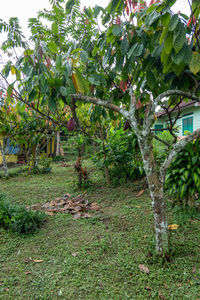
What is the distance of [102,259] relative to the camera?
6.31ft

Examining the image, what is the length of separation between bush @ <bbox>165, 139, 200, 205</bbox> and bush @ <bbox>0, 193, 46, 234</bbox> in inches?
73.2

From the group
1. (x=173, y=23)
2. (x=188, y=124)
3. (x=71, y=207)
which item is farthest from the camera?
(x=188, y=124)

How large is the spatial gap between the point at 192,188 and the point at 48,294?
2.05 m

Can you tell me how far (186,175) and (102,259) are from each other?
1528 millimetres

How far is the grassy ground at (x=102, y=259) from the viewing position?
155 cm

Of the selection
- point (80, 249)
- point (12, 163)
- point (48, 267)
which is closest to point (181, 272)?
point (80, 249)

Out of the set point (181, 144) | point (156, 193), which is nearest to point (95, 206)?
point (156, 193)

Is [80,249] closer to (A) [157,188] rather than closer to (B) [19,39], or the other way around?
(A) [157,188]

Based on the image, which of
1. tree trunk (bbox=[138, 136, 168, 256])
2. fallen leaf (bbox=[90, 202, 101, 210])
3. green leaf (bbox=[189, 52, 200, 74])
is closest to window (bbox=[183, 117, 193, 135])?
fallen leaf (bbox=[90, 202, 101, 210])

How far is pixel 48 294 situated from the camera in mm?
1532

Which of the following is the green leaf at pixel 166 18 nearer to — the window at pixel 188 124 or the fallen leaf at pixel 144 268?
the fallen leaf at pixel 144 268

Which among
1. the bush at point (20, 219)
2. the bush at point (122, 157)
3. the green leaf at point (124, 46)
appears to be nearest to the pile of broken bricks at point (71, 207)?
the bush at point (20, 219)

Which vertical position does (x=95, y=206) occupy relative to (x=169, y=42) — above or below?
below

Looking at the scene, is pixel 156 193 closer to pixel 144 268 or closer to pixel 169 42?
pixel 144 268
